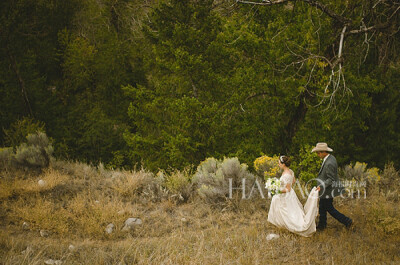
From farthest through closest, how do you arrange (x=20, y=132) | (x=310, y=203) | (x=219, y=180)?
(x=20, y=132) → (x=219, y=180) → (x=310, y=203)

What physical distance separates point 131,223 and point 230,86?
9227 millimetres

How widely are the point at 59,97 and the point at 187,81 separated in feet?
48.5

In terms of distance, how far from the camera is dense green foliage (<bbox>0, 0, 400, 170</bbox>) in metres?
10.4

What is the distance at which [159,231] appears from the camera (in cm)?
553

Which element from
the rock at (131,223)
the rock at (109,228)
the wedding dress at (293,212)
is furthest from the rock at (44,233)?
the wedding dress at (293,212)

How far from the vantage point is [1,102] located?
19.5m

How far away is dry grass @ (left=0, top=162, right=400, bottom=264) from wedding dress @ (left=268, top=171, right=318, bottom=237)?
0.18m

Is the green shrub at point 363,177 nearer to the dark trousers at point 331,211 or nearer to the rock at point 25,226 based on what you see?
the dark trousers at point 331,211

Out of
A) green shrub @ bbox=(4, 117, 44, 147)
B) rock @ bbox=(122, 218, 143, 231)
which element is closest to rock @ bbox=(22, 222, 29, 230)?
rock @ bbox=(122, 218, 143, 231)

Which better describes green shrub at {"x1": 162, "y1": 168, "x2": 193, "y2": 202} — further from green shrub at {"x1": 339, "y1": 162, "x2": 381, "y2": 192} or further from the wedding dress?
green shrub at {"x1": 339, "y1": 162, "x2": 381, "y2": 192}

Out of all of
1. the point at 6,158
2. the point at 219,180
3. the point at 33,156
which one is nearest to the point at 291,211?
the point at 219,180

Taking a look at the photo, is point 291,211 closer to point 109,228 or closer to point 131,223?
A: point 131,223

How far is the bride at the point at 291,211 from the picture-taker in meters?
4.75

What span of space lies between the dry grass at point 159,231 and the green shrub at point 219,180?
0.97 ft
